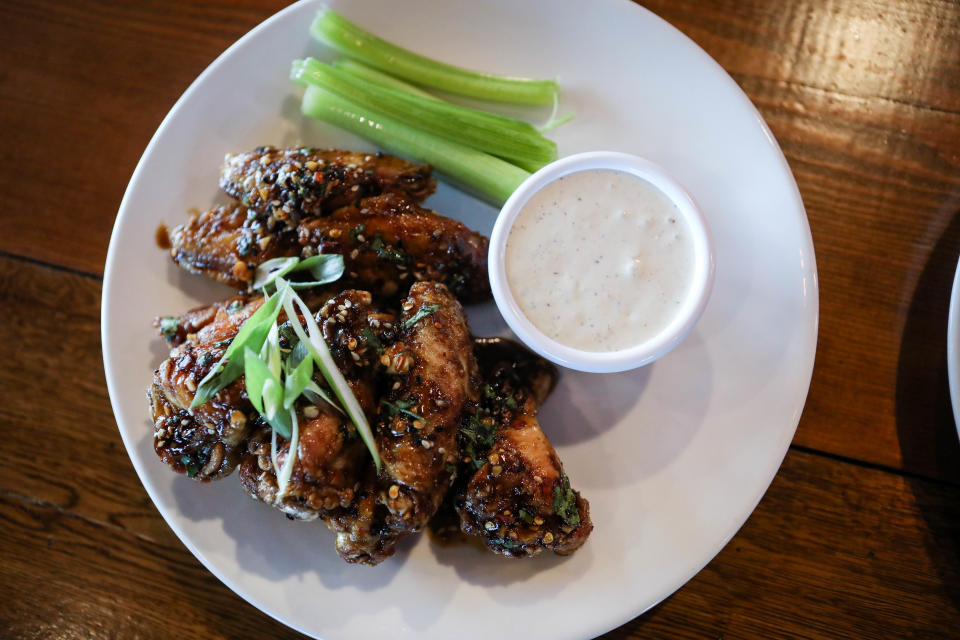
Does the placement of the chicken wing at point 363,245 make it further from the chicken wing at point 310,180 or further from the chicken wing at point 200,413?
the chicken wing at point 200,413

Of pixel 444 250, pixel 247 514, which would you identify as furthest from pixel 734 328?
pixel 247 514

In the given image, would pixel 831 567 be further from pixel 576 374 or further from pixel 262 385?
pixel 262 385

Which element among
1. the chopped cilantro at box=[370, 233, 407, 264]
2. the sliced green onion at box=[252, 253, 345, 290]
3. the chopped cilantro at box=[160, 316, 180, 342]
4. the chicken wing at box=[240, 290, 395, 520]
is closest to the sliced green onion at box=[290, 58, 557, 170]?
the chopped cilantro at box=[370, 233, 407, 264]

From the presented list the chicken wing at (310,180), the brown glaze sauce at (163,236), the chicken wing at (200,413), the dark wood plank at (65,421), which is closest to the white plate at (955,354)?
the chicken wing at (310,180)

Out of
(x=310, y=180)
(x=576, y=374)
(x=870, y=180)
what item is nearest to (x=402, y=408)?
(x=576, y=374)

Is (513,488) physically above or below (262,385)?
below

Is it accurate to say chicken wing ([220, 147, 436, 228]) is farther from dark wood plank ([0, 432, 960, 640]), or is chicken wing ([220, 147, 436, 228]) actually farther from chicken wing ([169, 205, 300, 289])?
dark wood plank ([0, 432, 960, 640])

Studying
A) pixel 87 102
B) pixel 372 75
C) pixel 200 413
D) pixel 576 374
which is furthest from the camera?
pixel 87 102
